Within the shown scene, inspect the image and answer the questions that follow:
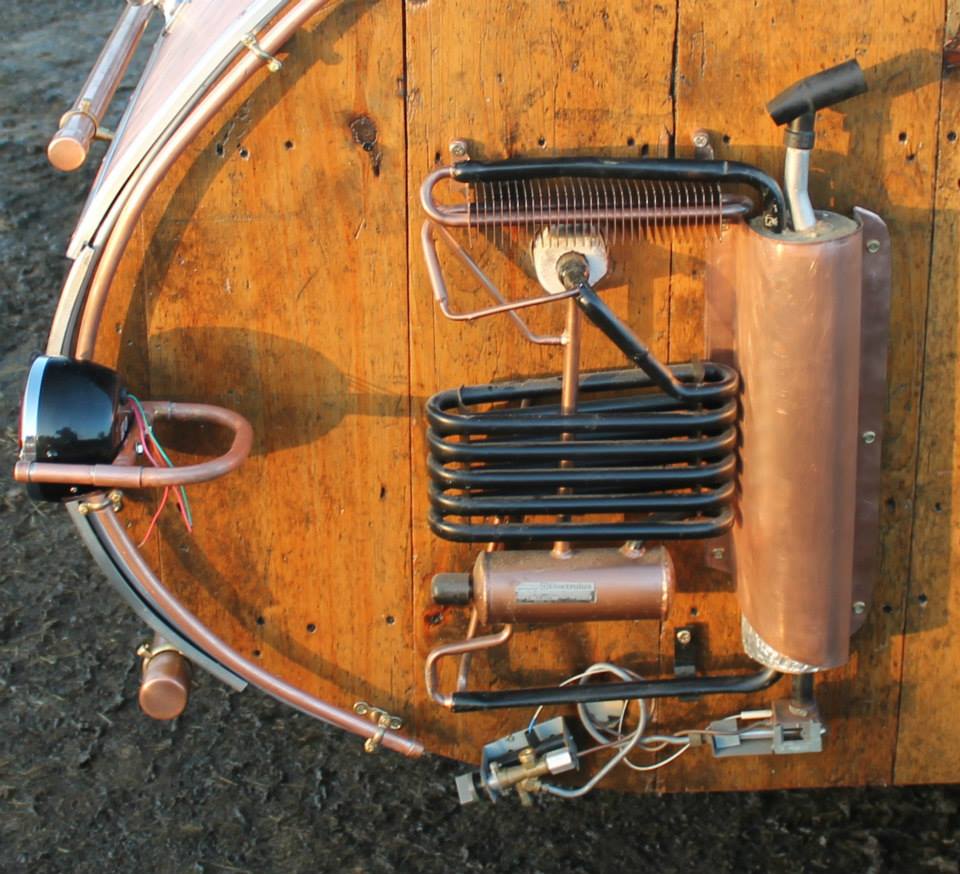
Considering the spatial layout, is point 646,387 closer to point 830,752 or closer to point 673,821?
point 830,752

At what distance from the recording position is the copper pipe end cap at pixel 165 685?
2299mm

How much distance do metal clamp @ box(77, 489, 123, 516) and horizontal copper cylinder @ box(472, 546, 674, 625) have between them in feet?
1.94

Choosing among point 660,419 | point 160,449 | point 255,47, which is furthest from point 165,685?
point 255,47

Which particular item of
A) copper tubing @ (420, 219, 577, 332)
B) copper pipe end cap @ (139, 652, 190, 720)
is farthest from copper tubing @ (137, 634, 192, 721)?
copper tubing @ (420, 219, 577, 332)

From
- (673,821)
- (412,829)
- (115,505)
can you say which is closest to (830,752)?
(673,821)

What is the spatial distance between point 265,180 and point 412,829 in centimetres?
150

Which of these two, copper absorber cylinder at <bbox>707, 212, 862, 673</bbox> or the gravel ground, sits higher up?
copper absorber cylinder at <bbox>707, 212, 862, 673</bbox>

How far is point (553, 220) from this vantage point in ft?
6.57

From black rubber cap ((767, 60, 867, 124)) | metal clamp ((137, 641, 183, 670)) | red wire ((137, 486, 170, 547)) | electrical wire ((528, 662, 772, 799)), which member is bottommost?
electrical wire ((528, 662, 772, 799))

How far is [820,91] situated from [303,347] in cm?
89

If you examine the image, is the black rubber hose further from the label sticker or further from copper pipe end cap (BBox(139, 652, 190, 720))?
copper pipe end cap (BBox(139, 652, 190, 720))

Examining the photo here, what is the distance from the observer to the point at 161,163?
6.62 ft

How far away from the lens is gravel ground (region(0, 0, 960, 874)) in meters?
2.82

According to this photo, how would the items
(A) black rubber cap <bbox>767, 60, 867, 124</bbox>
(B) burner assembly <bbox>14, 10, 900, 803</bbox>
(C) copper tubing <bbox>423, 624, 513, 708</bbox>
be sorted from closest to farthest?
(A) black rubber cap <bbox>767, 60, 867, 124</bbox>, (B) burner assembly <bbox>14, 10, 900, 803</bbox>, (C) copper tubing <bbox>423, 624, 513, 708</bbox>
